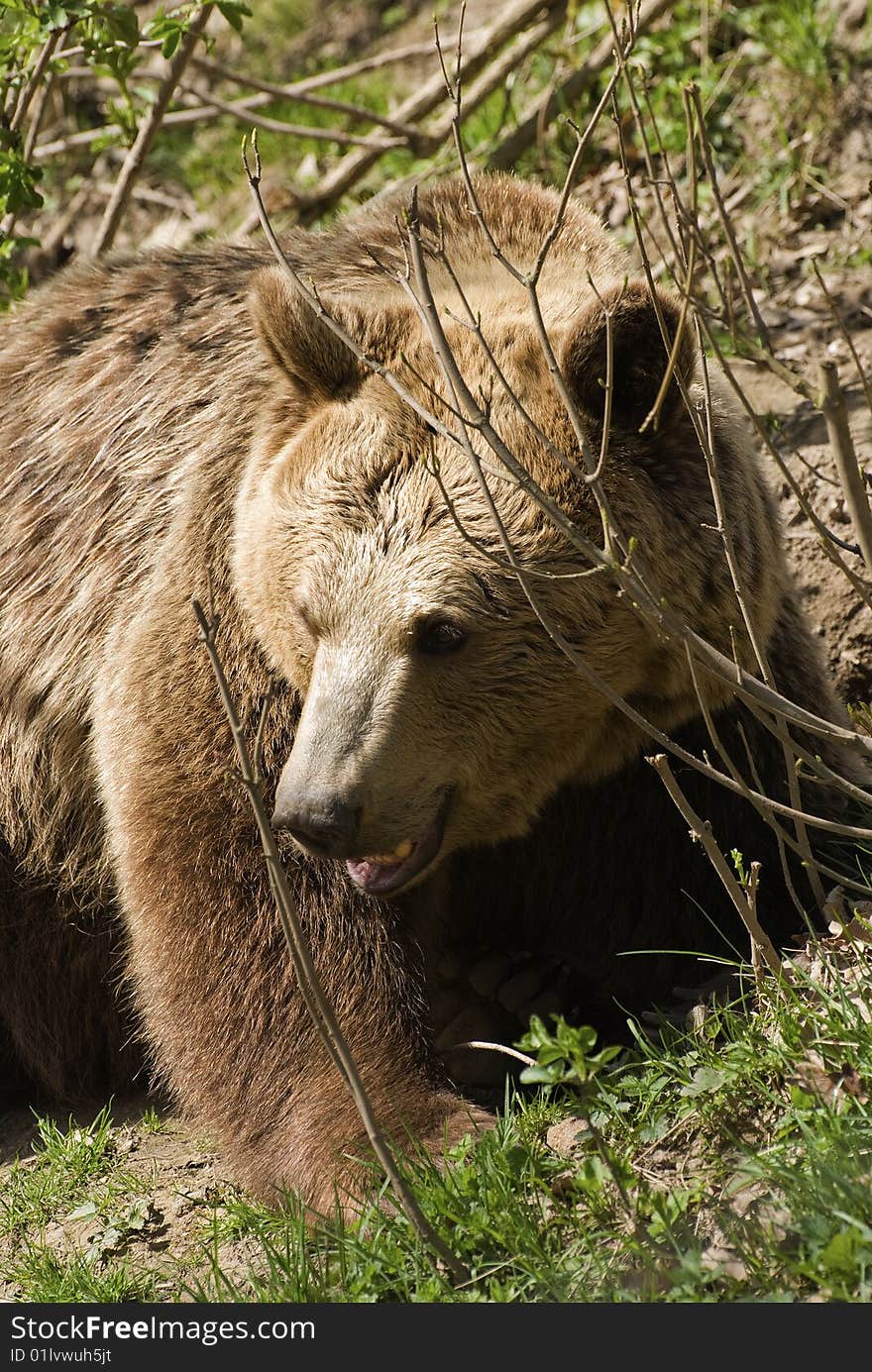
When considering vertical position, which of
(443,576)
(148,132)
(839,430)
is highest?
(148,132)

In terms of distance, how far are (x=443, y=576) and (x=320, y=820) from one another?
0.65 metres

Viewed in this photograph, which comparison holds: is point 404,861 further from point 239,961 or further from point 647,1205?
point 647,1205

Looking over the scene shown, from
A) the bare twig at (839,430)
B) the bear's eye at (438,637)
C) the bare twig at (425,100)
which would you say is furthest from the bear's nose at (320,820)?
the bare twig at (425,100)

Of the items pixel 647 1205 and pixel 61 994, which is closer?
pixel 647 1205

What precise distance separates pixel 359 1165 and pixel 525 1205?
54 centimetres

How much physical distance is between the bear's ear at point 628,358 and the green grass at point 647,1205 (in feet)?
4.52

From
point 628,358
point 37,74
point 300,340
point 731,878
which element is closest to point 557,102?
point 37,74

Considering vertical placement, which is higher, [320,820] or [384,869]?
[320,820]

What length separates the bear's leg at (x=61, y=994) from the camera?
471cm

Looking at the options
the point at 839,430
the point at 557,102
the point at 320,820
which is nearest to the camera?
the point at 839,430

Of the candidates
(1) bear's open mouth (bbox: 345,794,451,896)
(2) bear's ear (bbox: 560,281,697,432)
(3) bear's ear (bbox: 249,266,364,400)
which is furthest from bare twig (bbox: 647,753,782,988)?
(3) bear's ear (bbox: 249,266,364,400)

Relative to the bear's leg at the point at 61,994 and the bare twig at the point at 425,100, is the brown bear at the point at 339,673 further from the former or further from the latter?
the bare twig at the point at 425,100

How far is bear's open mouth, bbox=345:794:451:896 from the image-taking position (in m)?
3.48

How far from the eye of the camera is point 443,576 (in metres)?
3.32
